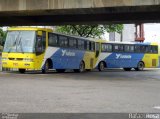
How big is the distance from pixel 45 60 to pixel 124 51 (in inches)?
594

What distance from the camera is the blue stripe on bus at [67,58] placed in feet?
102

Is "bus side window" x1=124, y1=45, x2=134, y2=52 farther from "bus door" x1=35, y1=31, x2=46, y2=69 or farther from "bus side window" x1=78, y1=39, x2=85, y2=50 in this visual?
"bus door" x1=35, y1=31, x2=46, y2=69

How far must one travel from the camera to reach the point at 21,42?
94.7 feet

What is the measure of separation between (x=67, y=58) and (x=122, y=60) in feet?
36.7

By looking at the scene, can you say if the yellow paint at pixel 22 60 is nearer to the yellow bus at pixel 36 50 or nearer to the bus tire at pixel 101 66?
the yellow bus at pixel 36 50

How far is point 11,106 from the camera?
38.0 feet

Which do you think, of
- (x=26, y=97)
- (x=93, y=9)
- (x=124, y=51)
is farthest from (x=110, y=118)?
(x=124, y=51)

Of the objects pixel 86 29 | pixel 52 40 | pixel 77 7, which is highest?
pixel 77 7

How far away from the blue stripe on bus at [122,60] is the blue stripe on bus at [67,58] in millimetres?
6547

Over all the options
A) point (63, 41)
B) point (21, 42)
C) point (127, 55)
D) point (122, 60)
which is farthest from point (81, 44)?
point (127, 55)

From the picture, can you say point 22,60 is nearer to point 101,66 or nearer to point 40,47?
point 40,47

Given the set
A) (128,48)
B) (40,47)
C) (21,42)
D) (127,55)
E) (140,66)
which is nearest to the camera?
(21,42)

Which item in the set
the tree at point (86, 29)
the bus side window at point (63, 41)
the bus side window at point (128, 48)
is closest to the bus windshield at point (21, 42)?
the bus side window at point (63, 41)

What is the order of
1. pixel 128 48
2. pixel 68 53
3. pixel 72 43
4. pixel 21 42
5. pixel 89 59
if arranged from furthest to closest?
1. pixel 128 48
2. pixel 89 59
3. pixel 72 43
4. pixel 68 53
5. pixel 21 42
